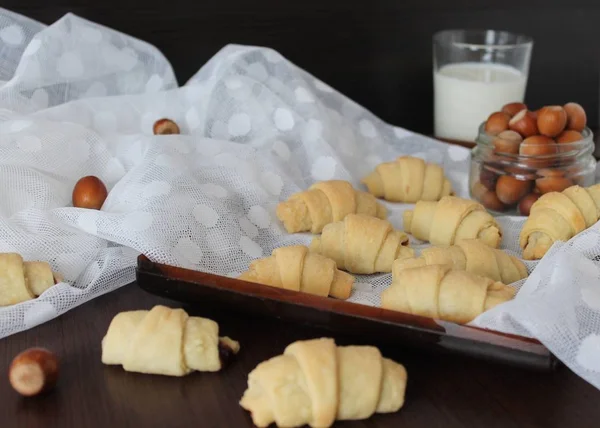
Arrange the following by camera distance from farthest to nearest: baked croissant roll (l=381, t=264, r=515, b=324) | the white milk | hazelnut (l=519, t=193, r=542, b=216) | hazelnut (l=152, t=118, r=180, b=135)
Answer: the white milk
hazelnut (l=152, t=118, r=180, b=135)
hazelnut (l=519, t=193, r=542, b=216)
baked croissant roll (l=381, t=264, r=515, b=324)

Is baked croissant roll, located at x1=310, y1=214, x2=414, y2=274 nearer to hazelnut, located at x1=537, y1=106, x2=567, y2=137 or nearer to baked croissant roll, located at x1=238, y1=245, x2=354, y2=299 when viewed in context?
baked croissant roll, located at x1=238, y1=245, x2=354, y2=299

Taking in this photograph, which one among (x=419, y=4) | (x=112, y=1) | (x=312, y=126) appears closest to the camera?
(x=312, y=126)

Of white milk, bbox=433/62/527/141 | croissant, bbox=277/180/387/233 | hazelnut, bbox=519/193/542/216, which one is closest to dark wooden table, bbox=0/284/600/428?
croissant, bbox=277/180/387/233

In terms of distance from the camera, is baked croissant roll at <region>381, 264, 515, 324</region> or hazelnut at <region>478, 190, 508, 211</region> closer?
baked croissant roll at <region>381, 264, 515, 324</region>

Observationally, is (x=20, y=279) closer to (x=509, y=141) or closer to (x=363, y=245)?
(x=363, y=245)

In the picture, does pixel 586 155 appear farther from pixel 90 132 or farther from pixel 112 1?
pixel 112 1

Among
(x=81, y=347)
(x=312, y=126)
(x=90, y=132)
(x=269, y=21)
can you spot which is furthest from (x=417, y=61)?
(x=81, y=347)

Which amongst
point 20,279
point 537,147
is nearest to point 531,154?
point 537,147
